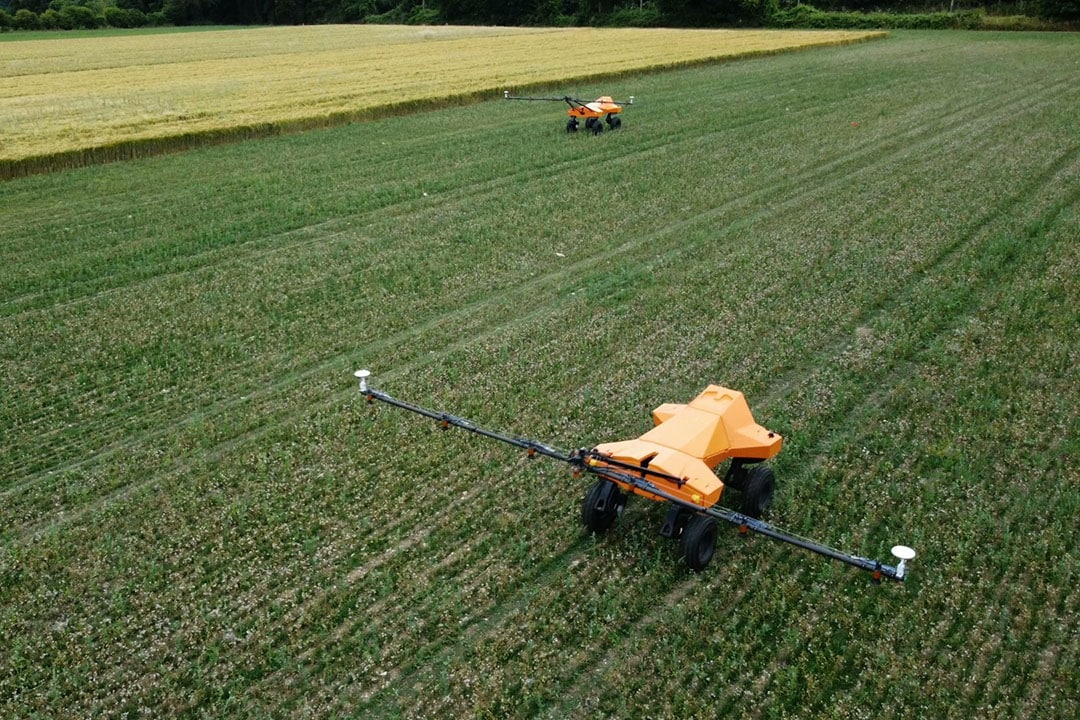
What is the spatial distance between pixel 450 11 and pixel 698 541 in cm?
8565

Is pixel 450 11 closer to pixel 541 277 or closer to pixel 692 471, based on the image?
pixel 541 277

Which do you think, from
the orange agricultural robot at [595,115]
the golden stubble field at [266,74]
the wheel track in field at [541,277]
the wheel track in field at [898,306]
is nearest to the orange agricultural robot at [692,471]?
the wheel track in field at [898,306]

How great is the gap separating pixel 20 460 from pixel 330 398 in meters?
3.23

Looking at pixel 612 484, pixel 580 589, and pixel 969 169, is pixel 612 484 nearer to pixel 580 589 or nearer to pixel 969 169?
pixel 580 589

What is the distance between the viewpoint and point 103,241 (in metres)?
16.3

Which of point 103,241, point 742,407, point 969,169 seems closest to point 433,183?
point 103,241

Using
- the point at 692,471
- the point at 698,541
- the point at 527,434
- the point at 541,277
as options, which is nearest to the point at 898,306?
the point at 541,277

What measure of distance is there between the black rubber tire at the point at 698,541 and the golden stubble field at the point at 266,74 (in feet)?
69.0

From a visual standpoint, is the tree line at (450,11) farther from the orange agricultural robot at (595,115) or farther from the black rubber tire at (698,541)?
the black rubber tire at (698,541)

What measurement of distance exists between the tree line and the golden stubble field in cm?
801

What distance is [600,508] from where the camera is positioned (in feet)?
24.1

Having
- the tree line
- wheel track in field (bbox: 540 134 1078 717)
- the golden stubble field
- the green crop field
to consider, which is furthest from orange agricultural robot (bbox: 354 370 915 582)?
the tree line

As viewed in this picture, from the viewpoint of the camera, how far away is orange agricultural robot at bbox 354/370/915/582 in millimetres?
6898

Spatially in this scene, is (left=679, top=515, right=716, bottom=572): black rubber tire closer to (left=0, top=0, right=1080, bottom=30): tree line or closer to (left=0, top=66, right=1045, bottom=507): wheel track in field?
(left=0, top=66, right=1045, bottom=507): wheel track in field
